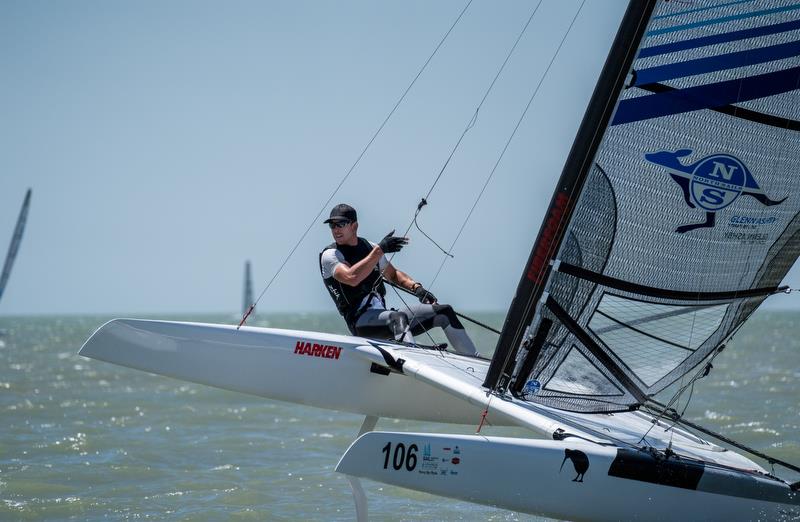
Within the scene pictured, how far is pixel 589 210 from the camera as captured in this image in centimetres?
426

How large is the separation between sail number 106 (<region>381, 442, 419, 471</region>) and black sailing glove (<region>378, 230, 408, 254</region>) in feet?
4.07

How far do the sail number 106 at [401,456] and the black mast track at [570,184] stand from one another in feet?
2.38

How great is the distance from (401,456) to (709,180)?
1.90m

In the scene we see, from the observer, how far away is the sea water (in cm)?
513

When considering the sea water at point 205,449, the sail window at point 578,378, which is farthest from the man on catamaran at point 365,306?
the sail window at point 578,378

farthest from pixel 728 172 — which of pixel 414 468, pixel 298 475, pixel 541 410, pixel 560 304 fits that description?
pixel 298 475

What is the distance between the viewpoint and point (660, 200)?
4316mm

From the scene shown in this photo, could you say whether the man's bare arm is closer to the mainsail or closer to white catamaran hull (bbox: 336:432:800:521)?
the mainsail

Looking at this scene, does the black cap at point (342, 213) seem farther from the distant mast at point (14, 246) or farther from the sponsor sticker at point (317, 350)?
the distant mast at point (14, 246)

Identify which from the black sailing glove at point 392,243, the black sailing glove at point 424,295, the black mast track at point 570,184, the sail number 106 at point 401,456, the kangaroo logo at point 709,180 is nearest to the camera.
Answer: the sail number 106 at point 401,456

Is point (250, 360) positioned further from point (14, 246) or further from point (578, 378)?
point (14, 246)

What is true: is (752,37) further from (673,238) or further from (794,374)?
(794,374)

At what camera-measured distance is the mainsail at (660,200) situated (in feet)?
13.9

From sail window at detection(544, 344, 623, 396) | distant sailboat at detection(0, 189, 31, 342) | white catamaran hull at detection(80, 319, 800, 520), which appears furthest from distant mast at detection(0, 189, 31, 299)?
sail window at detection(544, 344, 623, 396)
